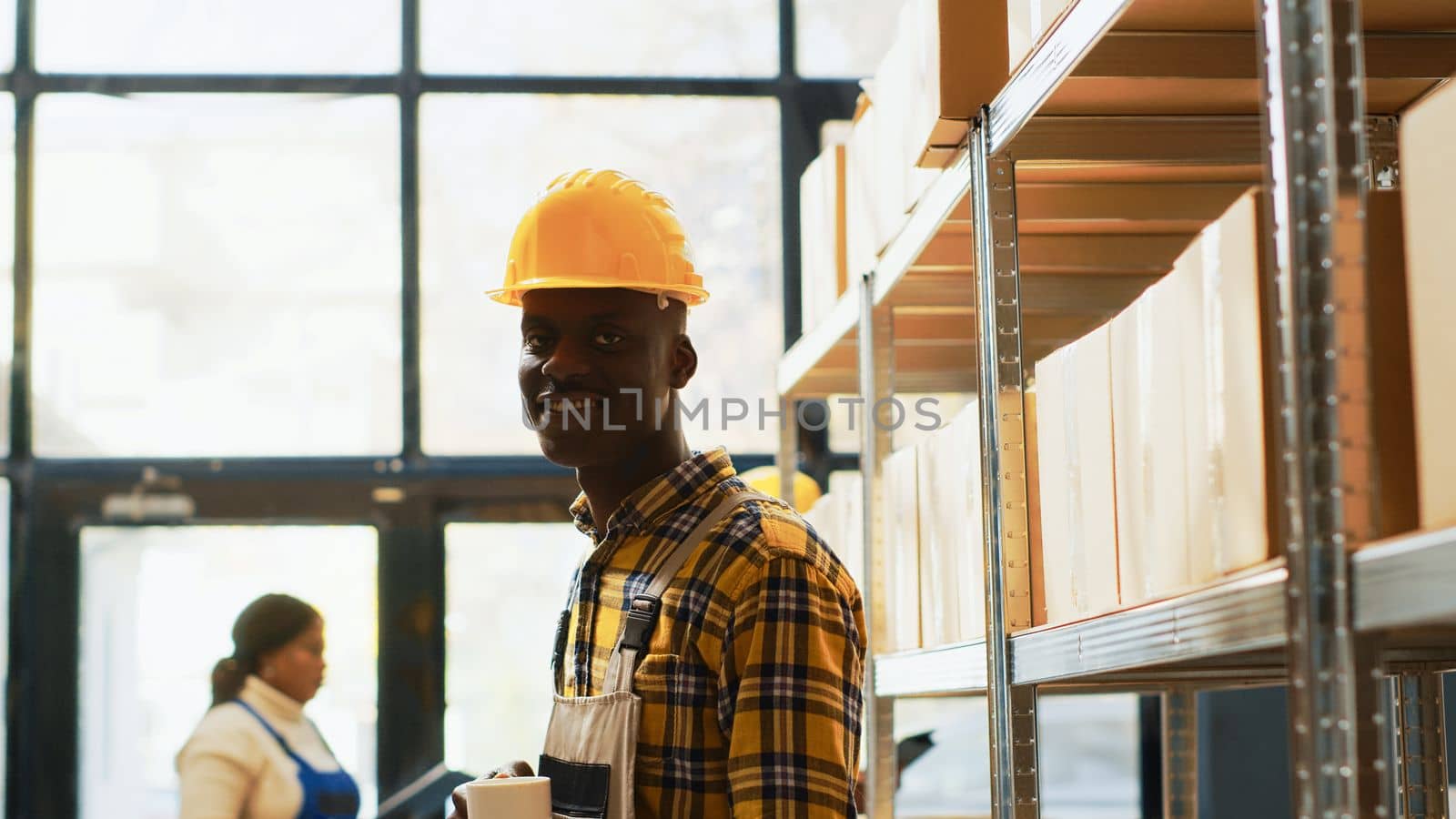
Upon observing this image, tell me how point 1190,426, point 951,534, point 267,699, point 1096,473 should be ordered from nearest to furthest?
point 1190,426 < point 1096,473 < point 951,534 < point 267,699

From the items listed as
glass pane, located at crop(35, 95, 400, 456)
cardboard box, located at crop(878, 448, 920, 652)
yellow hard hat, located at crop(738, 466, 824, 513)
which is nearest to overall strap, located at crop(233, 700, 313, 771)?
glass pane, located at crop(35, 95, 400, 456)

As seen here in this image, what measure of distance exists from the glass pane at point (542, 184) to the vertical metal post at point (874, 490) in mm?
2469

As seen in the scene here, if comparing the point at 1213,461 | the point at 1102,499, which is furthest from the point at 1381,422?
the point at 1102,499

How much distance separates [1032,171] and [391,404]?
11.2ft

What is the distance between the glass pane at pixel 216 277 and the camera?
4926mm

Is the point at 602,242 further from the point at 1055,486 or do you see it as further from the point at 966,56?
the point at 1055,486

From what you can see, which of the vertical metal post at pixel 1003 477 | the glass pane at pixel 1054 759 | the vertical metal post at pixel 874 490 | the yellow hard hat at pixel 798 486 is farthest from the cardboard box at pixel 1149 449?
the glass pane at pixel 1054 759

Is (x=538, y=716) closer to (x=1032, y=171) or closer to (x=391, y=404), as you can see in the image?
(x=391, y=404)

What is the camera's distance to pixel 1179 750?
2.86 metres

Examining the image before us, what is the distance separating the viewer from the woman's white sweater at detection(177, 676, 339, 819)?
3861 mm

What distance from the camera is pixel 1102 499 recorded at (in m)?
1.46

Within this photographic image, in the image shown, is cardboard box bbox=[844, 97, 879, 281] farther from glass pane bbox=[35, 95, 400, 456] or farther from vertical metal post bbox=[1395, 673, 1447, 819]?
glass pane bbox=[35, 95, 400, 456]

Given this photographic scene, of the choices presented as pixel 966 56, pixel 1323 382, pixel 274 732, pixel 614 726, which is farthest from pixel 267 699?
pixel 1323 382

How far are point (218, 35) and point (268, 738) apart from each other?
246 centimetres
